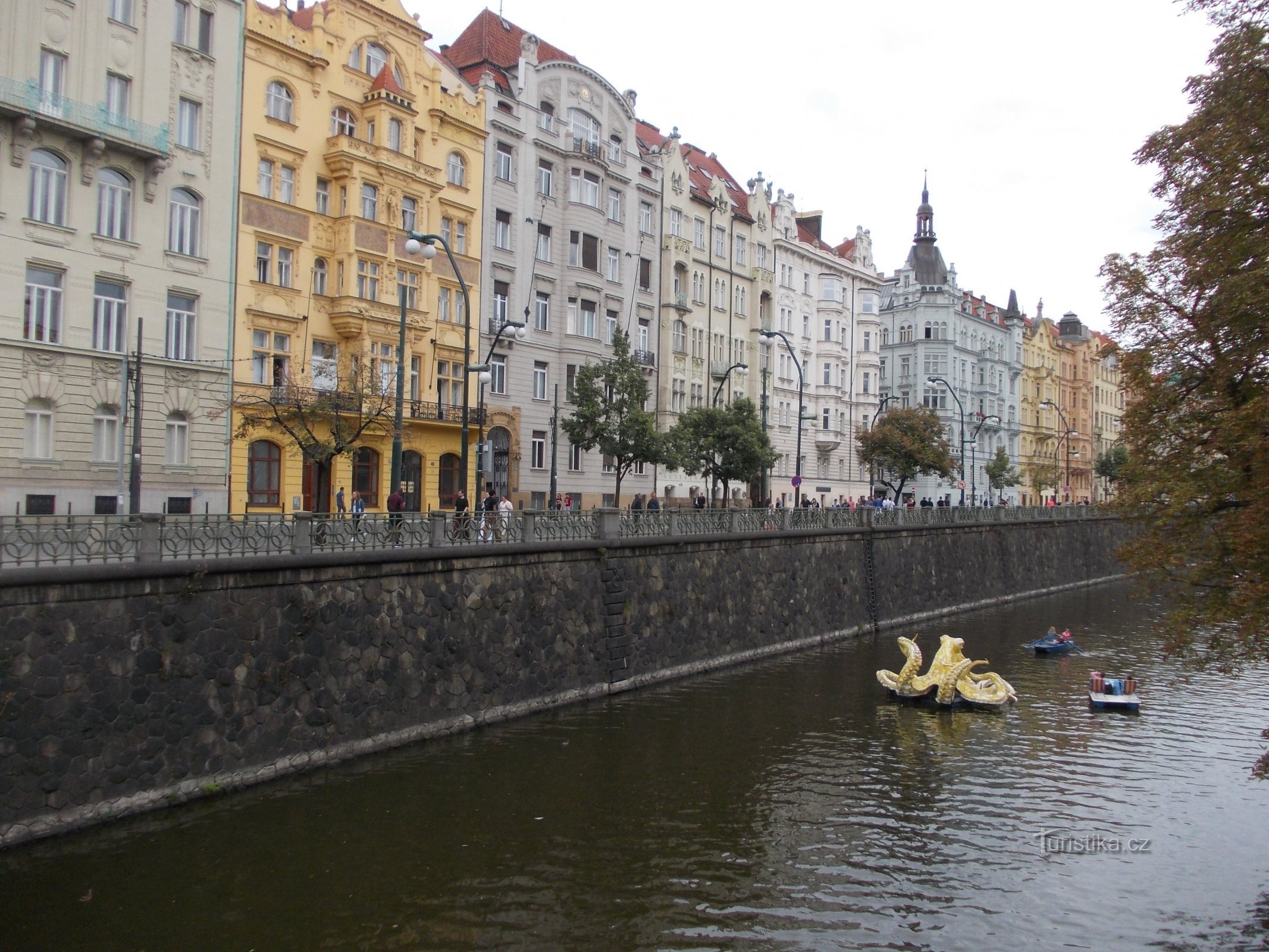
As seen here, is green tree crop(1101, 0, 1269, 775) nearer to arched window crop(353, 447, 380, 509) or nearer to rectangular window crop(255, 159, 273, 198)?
rectangular window crop(255, 159, 273, 198)

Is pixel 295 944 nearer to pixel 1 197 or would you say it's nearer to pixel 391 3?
pixel 1 197

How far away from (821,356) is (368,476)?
38.0m

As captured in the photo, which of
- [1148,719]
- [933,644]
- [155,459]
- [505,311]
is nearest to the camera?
[1148,719]

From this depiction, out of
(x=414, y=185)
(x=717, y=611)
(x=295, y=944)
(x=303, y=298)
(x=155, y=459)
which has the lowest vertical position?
(x=295, y=944)

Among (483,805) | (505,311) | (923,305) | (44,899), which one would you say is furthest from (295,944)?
(923,305)

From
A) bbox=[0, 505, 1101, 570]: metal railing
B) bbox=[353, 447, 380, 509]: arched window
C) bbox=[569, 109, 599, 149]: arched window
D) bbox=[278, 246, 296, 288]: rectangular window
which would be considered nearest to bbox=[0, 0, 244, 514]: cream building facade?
bbox=[278, 246, 296, 288]: rectangular window

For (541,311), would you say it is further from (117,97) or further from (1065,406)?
(1065,406)

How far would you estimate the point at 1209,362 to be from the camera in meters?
12.6

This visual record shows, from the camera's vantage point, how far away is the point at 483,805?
1603 centimetres

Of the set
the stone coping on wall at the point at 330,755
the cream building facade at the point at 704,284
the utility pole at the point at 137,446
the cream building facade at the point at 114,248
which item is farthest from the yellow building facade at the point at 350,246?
the cream building facade at the point at 704,284

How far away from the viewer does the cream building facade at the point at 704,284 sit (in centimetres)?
5481

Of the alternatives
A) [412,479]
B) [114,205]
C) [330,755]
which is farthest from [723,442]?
[330,755]

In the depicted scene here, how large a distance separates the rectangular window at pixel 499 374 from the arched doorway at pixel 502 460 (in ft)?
5.27

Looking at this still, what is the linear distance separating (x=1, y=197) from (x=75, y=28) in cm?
543
